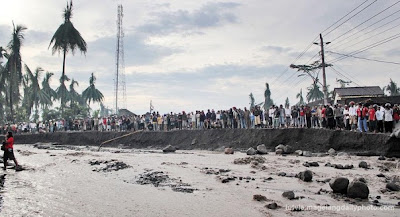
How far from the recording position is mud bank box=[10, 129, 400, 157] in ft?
56.9

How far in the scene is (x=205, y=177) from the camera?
482 inches

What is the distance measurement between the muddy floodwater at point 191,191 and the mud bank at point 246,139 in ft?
7.64

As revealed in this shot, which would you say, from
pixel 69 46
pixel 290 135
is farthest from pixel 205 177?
pixel 69 46

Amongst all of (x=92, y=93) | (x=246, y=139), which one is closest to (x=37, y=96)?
(x=92, y=93)

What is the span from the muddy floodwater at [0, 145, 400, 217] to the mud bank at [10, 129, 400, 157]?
233cm

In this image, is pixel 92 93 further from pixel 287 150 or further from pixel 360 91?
pixel 287 150

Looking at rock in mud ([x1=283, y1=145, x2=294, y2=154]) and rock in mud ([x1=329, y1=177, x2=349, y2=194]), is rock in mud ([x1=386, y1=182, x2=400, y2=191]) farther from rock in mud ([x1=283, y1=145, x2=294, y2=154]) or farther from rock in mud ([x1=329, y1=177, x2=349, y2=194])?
rock in mud ([x1=283, y1=145, x2=294, y2=154])

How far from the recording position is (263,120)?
24578 mm

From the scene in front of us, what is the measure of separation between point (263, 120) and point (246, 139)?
203 centimetres

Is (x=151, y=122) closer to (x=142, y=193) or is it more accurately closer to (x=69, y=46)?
(x=69, y=46)

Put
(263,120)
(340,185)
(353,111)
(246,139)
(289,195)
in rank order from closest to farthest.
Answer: (289,195) → (340,185) → (353,111) → (246,139) → (263,120)

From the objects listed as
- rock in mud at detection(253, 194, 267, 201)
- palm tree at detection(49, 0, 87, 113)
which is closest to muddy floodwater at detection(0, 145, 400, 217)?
rock in mud at detection(253, 194, 267, 201)

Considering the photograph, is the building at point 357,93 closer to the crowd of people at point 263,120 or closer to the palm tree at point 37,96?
the crowd of people at point 263,120

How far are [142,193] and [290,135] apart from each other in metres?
14.4
